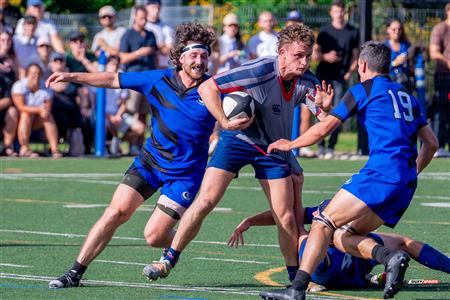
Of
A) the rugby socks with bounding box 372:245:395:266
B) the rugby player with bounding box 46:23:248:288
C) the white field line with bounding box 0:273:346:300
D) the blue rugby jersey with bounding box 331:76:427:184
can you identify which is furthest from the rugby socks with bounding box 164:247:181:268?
the blue rugby jersey with bounding box 331:76:427:184

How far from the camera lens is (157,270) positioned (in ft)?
31.4

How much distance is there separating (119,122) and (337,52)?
3780 mm

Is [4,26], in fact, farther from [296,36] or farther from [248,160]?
[296,36]

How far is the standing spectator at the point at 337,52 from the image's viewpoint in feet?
68.3

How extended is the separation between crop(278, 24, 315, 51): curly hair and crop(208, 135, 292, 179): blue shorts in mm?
758

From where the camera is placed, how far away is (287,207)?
9484 millimetres

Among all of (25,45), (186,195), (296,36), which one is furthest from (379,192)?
(25,45)

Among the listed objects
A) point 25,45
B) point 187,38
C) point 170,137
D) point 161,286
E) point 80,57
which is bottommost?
point 161,286

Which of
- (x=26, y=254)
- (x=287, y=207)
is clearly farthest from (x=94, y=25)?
(x=287, y=207)

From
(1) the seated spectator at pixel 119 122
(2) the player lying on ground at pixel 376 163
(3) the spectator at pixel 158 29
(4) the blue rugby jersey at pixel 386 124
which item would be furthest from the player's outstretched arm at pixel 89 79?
(3) the spectator at pixel 158 29

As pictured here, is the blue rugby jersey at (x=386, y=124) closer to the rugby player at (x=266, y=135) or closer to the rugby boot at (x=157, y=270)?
the rugby player at (x=266, y=135)

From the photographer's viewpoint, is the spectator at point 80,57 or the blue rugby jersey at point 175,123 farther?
the spectator at point 80,57

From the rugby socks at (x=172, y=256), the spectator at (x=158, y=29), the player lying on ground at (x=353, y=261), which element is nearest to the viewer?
the player lying on ground at (x=353, y=261)

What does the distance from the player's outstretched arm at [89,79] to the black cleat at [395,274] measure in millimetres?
2573
